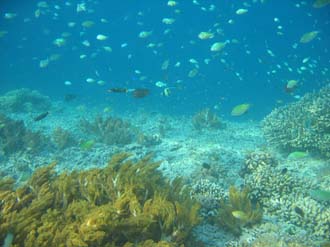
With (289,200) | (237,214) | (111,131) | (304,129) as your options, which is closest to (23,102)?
(111,131)

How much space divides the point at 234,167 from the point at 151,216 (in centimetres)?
690

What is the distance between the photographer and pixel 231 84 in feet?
163

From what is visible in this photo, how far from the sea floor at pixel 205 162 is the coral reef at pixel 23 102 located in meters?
6.29

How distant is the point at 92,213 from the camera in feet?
14.7

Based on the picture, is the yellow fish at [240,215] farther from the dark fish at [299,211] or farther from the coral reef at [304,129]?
the coral reef at [304,129]

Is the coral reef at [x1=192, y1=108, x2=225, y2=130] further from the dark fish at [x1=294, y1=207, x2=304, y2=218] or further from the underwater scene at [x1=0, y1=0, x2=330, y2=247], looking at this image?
the dark fish at [x1=294, y1=207, x2=304, y2=218]

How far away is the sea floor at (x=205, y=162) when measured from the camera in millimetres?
6520

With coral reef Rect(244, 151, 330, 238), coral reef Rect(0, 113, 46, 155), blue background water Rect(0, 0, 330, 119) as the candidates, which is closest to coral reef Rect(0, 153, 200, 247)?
coral reef Rect(244, 151, 330, 238)

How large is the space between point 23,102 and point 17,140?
12276 millimetres

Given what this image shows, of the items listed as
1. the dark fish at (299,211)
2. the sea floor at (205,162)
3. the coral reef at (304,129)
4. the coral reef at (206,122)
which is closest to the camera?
the sea floor at (205,162)

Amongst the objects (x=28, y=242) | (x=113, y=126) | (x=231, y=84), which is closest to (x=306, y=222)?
(x=28, y=242)

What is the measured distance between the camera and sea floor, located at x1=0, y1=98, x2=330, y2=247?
652 centimetres

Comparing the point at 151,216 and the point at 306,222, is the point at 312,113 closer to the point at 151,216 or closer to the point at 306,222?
the point at 306,222

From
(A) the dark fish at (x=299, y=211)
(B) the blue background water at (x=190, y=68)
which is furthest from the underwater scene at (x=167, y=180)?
(B) the blue background water at (x=190, y=68)
